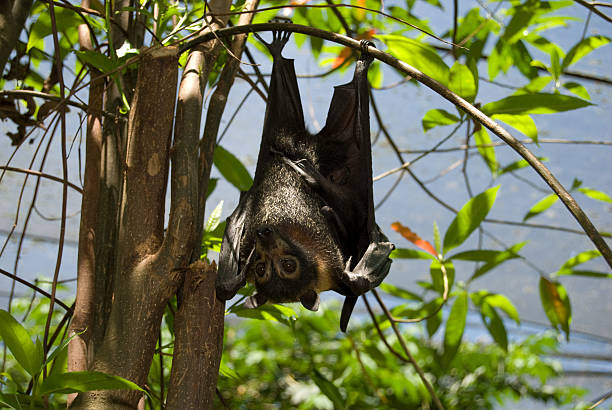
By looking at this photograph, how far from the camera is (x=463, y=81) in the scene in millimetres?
1605

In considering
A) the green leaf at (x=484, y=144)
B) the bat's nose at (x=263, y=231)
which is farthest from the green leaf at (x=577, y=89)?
the bat's nose at (x=263, y=231)

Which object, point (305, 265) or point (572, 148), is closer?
point (305, 265)

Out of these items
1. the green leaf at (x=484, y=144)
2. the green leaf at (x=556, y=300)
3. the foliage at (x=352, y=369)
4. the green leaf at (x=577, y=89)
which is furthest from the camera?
the foliage at (x=352, y=369)

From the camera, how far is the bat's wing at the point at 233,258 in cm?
128

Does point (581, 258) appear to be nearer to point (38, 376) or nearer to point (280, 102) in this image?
point (280, 102)

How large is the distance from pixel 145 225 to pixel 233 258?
0.92 feet

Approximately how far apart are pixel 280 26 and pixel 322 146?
0.74 m

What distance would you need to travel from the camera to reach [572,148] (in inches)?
189

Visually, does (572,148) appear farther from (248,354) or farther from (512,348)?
(248,354)

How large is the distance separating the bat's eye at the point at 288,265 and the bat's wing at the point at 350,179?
135mm

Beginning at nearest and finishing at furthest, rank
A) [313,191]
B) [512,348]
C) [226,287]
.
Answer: [226,287], [313,191], [512,348]

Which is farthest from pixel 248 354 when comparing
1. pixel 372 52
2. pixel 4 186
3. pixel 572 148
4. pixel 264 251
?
pixel 372 52

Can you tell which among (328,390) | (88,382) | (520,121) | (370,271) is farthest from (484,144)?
(88,382)

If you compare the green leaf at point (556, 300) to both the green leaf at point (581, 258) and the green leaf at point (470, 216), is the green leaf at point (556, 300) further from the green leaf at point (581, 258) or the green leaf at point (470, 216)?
the green leaf at point (470, 216)
